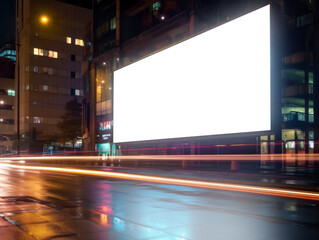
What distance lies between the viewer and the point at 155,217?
8109mm

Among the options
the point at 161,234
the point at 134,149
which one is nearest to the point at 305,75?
the point at 134,149

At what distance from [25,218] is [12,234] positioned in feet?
5.04

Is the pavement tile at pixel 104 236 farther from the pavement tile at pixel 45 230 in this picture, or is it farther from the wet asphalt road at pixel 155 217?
the pavement tile at pixel 45 230

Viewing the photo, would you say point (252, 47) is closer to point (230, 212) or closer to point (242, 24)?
point (242, 24)

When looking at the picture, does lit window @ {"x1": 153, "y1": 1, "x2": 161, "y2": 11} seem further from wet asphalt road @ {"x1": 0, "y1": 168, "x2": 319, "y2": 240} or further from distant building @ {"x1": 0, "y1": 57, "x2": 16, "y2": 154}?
distant building @ {"x1": 0, "y1": 57, "x2": 16, "y2": 154}

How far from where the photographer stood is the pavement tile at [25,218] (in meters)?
7.39

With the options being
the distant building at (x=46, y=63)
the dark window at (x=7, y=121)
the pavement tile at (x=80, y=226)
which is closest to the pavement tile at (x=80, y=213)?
the pavement tile at (x=80, y=226)

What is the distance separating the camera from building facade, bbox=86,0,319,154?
34.4 meters

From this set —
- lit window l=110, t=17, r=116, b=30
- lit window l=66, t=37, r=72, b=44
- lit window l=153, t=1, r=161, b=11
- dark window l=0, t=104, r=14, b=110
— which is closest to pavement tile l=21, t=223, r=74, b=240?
lit window l=153, t=1, r=161, b=11

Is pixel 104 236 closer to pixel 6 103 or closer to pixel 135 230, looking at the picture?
pixel 135 230

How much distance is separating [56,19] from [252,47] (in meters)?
87.8

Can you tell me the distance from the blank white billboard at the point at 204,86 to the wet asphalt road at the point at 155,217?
199 inches

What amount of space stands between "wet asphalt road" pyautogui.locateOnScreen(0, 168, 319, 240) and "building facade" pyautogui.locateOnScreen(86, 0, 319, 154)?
1946 centimetres

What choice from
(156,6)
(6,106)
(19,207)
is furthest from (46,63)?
(19,207)
